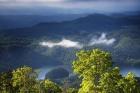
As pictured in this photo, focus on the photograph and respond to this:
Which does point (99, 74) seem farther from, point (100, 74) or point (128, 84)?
point (128, 84)


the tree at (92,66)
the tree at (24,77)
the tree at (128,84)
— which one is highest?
the tree at (24,77)

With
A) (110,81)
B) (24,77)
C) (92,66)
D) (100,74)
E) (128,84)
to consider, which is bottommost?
(128,84)

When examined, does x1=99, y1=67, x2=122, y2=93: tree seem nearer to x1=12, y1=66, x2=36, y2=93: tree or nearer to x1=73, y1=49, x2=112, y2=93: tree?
x1=73, y1=49, x2=112, y2=93: tree

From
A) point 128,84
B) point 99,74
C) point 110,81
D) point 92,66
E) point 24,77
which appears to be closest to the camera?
point 92,66

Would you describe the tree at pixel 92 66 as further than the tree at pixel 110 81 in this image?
Yes

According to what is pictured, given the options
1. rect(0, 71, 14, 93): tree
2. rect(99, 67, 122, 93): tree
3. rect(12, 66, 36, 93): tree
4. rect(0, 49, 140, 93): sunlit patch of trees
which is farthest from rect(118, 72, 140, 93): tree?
rect(0, 71, 14, 93): tree

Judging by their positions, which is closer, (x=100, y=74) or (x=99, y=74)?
(x=100, y=74)

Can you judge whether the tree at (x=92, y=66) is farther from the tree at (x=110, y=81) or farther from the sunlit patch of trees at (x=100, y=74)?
the tree at (x=110, y=81)

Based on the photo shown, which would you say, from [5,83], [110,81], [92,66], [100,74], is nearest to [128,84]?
[110,81]

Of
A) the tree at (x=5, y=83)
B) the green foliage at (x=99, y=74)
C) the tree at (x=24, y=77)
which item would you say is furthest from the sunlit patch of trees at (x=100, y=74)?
the tree at (x=5, y=83)

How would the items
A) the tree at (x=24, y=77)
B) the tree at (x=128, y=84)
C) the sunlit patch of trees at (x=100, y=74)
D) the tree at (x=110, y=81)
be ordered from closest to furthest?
the tree at (x=110, y=81), the sunlit patch of trees at (x=100, y=74), the tree at (x=128, y=84), the tree at (x=24, y=77)

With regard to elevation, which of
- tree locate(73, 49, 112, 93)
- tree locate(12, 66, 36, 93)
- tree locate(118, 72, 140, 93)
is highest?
tree locate(12, 66, 36, 93)
